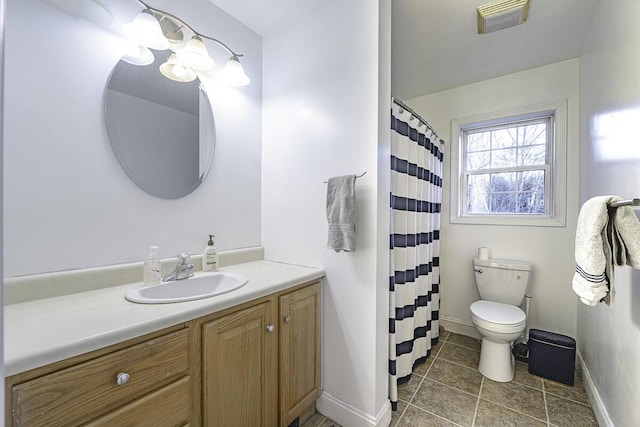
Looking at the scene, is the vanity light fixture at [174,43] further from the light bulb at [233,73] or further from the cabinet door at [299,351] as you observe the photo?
the cabinet door at [299,351]

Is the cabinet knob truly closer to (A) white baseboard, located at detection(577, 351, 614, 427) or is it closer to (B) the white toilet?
(B) the white toilet

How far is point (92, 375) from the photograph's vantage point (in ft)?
2.54

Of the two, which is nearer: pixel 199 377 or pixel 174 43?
pixel 199 377

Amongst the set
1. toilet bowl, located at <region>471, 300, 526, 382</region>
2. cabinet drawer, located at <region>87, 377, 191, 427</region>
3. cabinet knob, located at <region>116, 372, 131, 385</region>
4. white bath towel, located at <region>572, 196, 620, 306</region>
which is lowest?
toilet bowl, located at <region>471, 300, 526, 382</region>

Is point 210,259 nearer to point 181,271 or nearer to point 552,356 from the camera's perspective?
point 181,271

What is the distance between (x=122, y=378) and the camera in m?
0.82

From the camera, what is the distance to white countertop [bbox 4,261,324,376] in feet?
2.32

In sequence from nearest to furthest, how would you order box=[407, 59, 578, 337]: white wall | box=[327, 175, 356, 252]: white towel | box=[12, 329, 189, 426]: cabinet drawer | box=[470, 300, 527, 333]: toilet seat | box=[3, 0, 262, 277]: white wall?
box=[12, 329, 189, 426]: cabinet drawer
box=[3, 0, 262, 277]: white wall
box=[327, 175, 356, 252]: white towel
box=[470, 300, 527, 333]: toilet seat
box=[407, 59, 578, 337]: white wall

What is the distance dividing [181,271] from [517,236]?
8.39 feet

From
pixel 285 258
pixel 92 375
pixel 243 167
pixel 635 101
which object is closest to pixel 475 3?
pixel 635 101

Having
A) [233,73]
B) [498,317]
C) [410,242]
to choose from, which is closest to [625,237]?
[410,242]

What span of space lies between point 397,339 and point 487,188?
5.61 feet

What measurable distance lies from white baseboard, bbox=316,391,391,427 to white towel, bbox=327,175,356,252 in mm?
873

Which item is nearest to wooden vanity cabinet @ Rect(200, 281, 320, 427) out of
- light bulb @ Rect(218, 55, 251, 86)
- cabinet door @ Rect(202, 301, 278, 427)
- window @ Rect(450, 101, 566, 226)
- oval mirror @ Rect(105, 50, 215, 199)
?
cabinet door @ Rect(202, 301, 278, 427)
